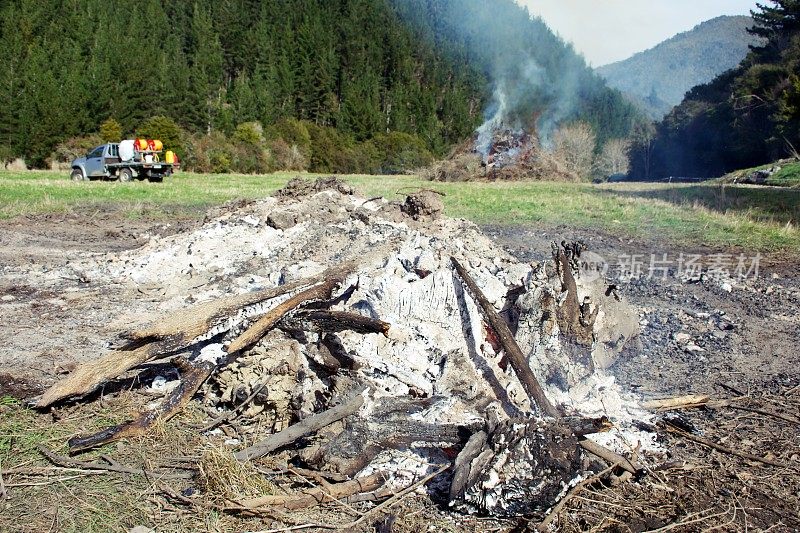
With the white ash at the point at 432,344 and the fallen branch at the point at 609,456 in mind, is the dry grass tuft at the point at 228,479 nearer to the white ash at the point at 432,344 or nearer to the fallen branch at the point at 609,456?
the white ash at the point at 432,344

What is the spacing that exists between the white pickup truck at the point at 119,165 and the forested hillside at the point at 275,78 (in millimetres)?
13291

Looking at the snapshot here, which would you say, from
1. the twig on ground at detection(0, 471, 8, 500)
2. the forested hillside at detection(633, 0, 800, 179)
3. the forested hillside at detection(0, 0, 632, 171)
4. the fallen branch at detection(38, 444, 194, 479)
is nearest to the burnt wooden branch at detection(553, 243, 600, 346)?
the fallen branch at detection(38, 444, 194, 479)

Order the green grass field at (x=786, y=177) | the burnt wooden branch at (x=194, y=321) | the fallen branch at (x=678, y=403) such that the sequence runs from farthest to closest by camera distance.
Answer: the green grass field at (x=786, y=177), the fallen branch at (x=678, y=403), the burnt wooden branch at (x=194, y=321)

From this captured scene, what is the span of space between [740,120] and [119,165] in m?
35.8

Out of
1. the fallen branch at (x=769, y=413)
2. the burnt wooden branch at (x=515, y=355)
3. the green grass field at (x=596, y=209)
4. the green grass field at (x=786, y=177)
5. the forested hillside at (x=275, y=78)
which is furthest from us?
the forested hillside at (x=275, y=78)

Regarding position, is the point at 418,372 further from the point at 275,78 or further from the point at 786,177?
the point at 275,78

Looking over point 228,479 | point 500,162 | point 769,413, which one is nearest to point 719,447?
point 769,413

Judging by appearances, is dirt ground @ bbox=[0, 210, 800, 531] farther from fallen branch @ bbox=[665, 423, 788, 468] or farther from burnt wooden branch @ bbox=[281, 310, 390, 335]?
burnt wooden branch @ bbox=[281, 310, 390, 335]

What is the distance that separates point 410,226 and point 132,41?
175 feet

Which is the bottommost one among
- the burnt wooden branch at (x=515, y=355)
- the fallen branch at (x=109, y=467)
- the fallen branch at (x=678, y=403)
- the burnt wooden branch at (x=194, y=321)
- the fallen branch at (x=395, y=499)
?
the fallen branch at (x=395, y=499)

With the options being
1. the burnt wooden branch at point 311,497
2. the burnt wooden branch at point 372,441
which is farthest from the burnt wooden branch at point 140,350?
the burnt wooden branch at point 311,497

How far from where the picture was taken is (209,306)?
13.6 feet

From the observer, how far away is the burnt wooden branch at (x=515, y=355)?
146 inches

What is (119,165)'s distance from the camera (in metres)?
24.1
